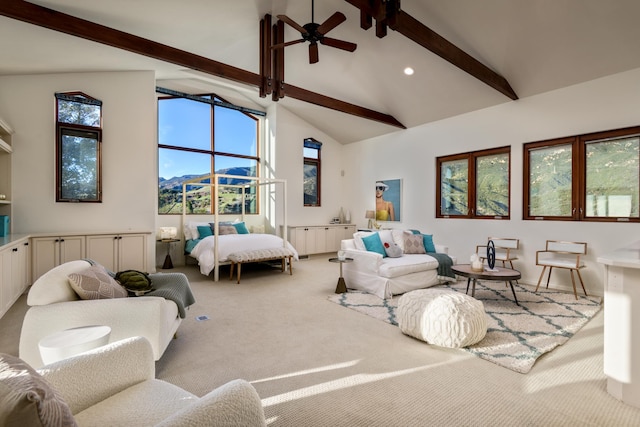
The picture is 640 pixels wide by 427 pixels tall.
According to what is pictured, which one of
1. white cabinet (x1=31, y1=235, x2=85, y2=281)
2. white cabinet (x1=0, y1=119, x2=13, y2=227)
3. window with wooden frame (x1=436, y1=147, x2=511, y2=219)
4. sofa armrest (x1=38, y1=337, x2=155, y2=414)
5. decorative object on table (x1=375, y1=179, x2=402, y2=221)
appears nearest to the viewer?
sofa armrest (x1=38, y1=337, x2=155, y2=414)

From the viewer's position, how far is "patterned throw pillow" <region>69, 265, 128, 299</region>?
2211 mm

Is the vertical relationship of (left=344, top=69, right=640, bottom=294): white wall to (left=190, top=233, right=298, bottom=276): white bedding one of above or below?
above

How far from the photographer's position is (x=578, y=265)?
421cm

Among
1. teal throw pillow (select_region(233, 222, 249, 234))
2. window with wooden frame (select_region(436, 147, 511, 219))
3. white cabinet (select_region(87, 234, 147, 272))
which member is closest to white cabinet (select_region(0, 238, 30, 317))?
white cabinet (select_region(87, 234, 147, 272))

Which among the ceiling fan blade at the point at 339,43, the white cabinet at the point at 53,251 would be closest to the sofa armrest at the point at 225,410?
the ceiling fan blade at the point at 339,43

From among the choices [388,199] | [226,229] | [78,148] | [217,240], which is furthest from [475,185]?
[78,148]

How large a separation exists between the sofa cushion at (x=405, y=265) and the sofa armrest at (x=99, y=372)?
335cm

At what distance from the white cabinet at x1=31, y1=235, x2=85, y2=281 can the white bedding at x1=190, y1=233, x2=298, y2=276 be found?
176 cm

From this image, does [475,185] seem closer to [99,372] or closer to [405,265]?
[405,265]

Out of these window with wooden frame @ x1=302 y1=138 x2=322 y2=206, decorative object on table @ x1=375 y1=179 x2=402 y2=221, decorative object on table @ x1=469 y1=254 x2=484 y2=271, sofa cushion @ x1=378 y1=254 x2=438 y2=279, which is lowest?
sofa cushion @ x1=378 y1=254 x2=438 y2=279

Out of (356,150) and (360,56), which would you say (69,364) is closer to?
(360,56)

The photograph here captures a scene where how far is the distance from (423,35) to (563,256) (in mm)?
3902

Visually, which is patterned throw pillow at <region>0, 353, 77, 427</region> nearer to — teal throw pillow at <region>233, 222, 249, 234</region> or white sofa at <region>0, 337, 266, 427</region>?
white sofa at <region>0, 337, 266, 427</region>

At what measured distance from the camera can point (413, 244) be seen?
5.17 meters
